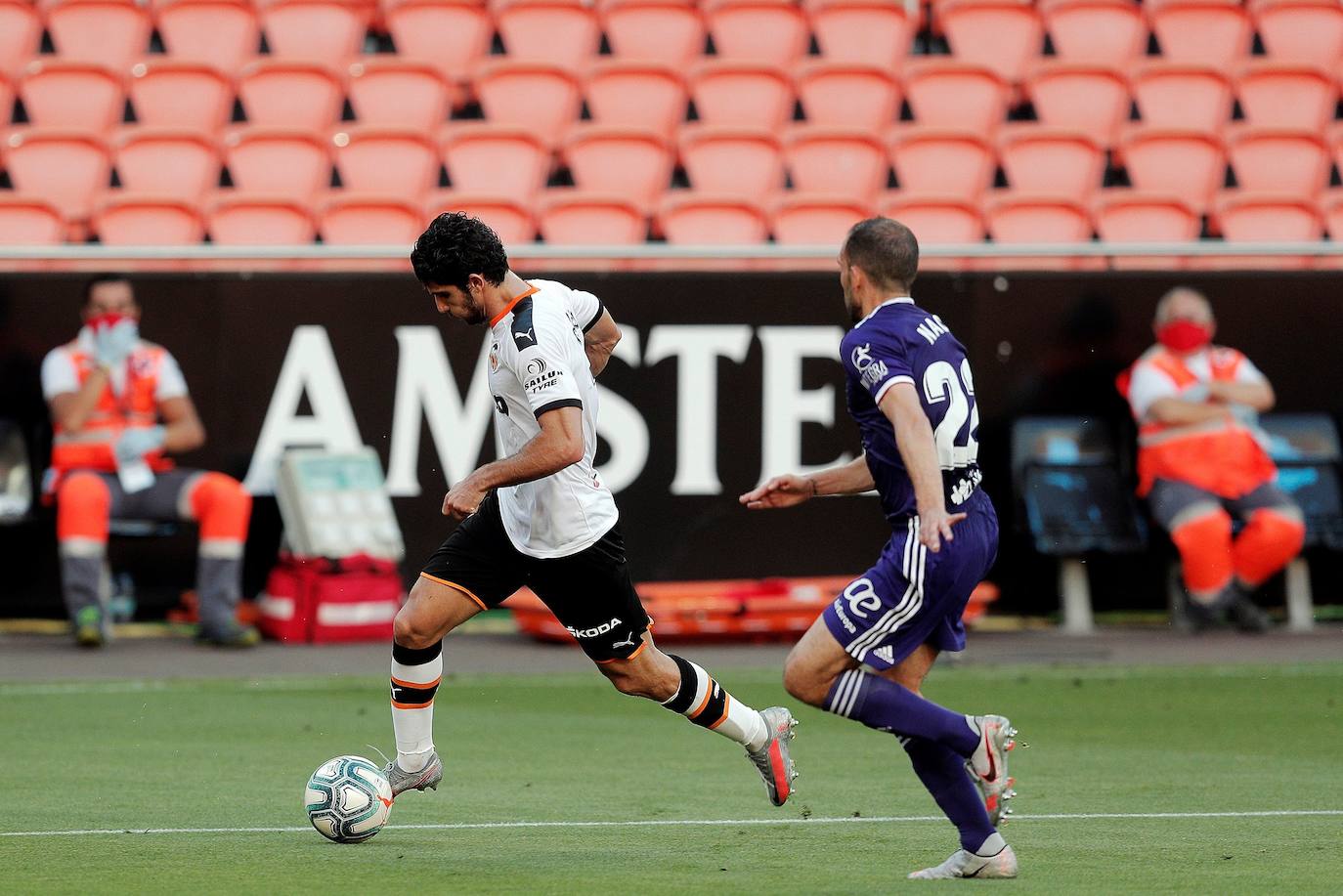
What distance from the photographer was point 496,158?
→ 14.3m

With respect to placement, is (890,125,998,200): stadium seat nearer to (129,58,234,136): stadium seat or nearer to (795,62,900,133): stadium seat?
(795,62,900,133): stadium seat

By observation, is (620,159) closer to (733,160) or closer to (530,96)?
(733,160)

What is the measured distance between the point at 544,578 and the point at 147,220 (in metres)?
7.72

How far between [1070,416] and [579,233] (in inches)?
138

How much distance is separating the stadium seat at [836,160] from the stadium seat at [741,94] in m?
0.56

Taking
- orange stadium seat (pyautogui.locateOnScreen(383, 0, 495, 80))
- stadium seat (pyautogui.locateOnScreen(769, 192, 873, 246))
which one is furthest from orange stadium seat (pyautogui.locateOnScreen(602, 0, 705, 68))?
stadium seat (pyautogui.locateOnScreen(769, 192, 873, 246))

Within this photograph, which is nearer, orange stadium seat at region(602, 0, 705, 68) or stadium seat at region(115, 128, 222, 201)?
stadium seat at region(115, 128, 222, 201)

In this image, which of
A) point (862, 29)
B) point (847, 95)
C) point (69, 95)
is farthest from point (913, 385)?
point (862, 29)

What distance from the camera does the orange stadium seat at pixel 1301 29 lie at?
637 inches

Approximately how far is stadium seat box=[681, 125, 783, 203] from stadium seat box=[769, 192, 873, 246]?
0.66 meters

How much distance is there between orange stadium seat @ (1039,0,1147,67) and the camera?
15992 millimetres

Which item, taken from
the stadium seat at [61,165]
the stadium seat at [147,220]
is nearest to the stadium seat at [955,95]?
the stadium seat at [147,220]

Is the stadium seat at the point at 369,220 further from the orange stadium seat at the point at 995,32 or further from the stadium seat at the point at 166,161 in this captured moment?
the orange stadium seat at the point at 995,32

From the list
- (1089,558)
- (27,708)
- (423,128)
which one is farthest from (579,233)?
(27,708)
